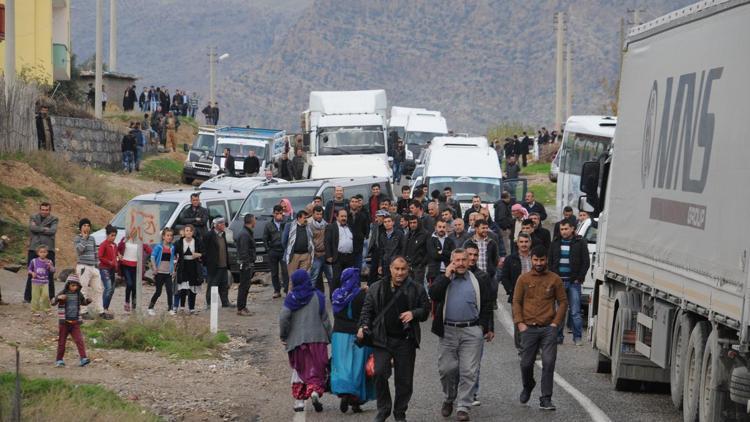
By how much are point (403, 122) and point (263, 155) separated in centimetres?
1642

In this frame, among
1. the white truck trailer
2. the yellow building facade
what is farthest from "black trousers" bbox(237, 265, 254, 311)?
the yellow building facade

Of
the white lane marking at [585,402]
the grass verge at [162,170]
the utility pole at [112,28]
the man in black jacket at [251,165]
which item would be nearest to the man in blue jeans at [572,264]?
→ the white lane marking at [585,402]

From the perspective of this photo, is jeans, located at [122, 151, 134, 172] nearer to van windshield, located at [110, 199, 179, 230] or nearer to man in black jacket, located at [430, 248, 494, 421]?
van windshield, located at [110, 199, 179, 230]

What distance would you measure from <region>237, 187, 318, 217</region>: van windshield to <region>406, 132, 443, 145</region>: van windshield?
102ft

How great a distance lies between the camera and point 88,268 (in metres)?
22.7

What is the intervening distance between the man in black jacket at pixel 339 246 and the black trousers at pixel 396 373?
10338 millimetres

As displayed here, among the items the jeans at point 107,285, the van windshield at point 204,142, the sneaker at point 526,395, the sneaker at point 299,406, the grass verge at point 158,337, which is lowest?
the grass verge at point 158,337

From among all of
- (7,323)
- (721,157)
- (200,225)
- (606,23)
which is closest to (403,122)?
(200,225)

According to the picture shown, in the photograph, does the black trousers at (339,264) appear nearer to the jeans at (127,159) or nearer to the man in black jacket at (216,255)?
the man in black jacket at (216,255)

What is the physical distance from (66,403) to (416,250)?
27.4 ft

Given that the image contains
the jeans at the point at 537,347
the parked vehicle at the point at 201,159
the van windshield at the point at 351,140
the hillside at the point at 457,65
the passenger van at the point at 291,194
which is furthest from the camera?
the hillside at the point at 457,65

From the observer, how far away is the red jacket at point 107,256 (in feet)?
77.0

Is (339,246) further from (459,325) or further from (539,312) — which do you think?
(459,325)

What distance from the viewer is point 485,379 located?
55.4ft
